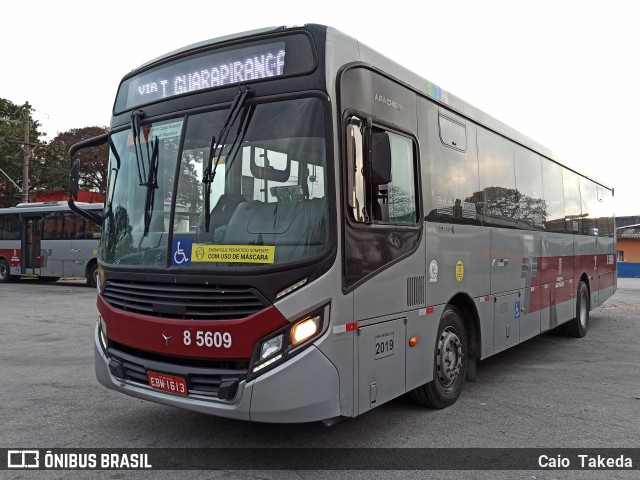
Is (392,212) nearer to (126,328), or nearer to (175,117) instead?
(175,117)

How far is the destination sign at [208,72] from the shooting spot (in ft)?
14.4

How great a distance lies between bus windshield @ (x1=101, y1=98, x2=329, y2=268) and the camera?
4.05 meters

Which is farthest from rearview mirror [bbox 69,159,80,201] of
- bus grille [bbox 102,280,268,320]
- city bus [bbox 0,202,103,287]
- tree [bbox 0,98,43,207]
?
tree [bbox 0,98,43,207]

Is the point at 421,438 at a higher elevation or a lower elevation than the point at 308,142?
lower

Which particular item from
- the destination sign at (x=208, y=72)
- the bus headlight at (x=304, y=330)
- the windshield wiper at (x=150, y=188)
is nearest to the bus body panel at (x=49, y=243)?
the destination sign at (x=208, y=72)

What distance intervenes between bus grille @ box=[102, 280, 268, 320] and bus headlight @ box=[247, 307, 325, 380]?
0.78 feet

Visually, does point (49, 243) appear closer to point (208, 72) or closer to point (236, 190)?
point (208, 72)

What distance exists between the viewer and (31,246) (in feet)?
77.9

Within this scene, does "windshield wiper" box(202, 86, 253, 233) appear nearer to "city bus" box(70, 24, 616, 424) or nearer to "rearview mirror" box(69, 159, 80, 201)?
"city bus" box(70, 24, 616, 424)

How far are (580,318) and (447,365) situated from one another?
6.14 metres

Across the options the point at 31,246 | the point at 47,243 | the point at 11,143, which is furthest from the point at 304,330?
the point at 11,143

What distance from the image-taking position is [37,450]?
4.54 metres

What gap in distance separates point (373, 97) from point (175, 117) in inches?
63.8

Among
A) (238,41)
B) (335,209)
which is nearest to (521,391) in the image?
(335,209)
